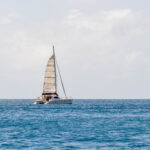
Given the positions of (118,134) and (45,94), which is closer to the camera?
(118,134)

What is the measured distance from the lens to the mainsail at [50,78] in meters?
174

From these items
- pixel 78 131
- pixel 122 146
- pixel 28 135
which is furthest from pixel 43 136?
pixel 122 146

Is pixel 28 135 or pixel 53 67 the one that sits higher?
pixel 53 67

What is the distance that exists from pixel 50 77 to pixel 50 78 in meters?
0.36

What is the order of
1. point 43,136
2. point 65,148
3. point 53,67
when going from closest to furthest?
point 65,148, point 43,136, point 53,67

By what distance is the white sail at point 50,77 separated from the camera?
572 feet

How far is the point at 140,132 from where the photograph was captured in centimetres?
6084

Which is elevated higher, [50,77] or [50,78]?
[50,77]

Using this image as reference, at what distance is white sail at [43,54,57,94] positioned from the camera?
174m

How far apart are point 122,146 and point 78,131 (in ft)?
50.0

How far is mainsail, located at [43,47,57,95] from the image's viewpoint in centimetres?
17438

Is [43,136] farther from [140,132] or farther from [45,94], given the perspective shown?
[45,94]

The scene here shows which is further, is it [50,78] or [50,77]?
[50,78]

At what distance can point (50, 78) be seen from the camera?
175125 millimetres
